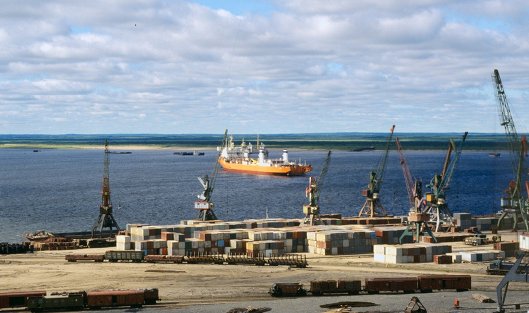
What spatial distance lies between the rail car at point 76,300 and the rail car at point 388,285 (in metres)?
14.1

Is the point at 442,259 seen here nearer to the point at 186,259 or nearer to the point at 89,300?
the point at 186,259

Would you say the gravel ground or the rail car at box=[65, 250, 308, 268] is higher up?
the rail car at box=[65, 250, 308, 268]

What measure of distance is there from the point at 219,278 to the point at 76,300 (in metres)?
22.7

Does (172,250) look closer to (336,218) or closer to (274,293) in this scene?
(274,293)

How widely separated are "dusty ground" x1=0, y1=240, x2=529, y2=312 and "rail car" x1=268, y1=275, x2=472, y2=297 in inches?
60.1

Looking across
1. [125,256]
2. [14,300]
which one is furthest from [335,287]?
[125,256]

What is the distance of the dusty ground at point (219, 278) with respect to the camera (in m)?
85.8

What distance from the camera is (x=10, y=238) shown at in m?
159

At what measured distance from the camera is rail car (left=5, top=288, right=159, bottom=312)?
3231 inches

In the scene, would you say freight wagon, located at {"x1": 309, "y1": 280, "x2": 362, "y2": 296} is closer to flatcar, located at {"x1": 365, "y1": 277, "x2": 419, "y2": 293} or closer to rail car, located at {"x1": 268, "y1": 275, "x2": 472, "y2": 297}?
rail car, located at {"x1": 268, "y1": 275, "x2": 472, "y2": 297}

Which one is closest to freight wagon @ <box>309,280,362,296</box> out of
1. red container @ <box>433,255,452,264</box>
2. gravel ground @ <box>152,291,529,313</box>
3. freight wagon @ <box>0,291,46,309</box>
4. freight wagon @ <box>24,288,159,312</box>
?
gravel ground @ <box>152,291,529,313</box>

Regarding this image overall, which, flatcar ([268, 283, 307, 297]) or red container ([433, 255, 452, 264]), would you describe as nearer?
flatcar ([268, 283, 307, 297])

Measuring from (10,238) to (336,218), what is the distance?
63502mm

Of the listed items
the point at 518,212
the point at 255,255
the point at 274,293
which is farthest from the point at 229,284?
the point at 518,212
